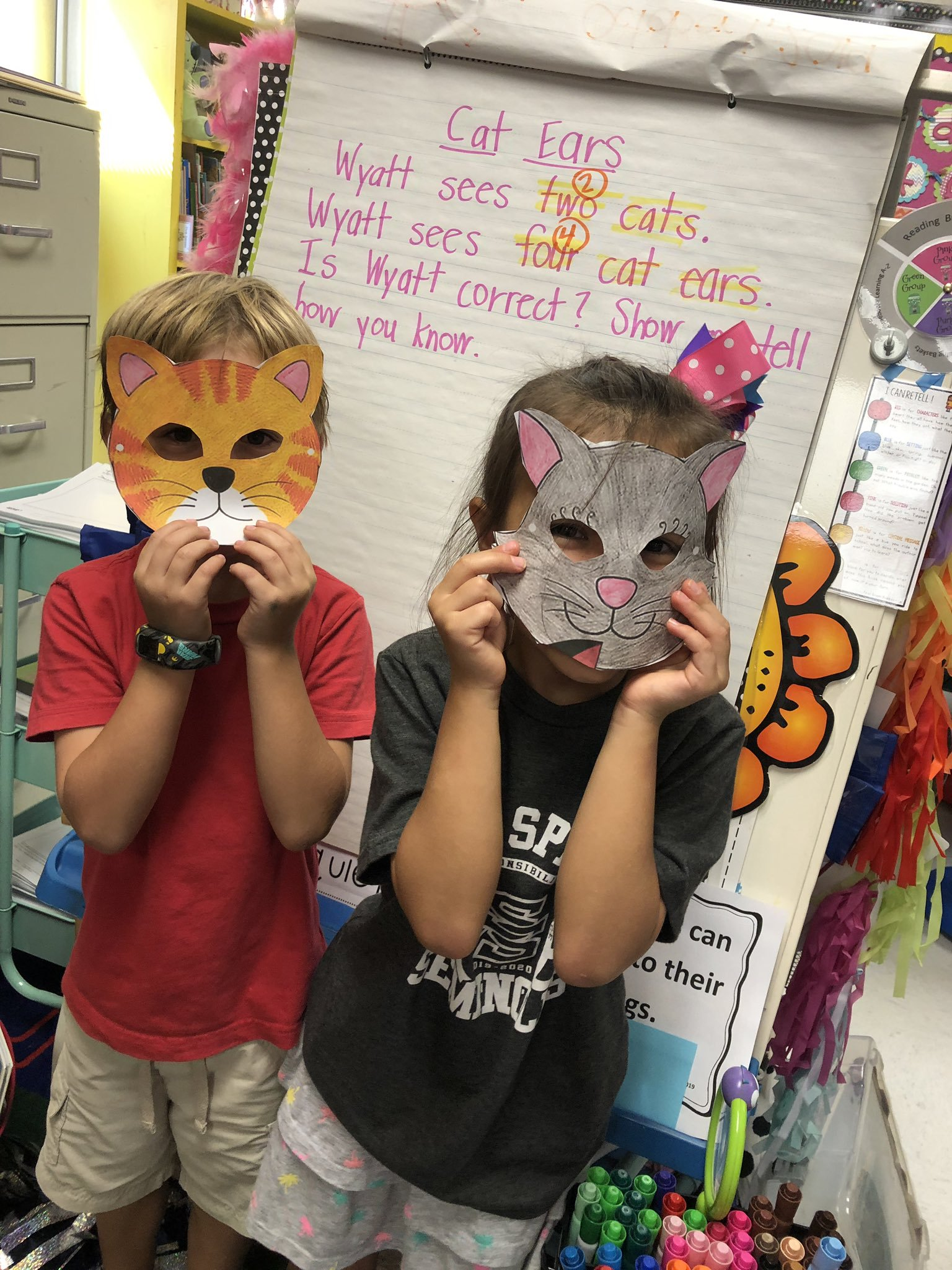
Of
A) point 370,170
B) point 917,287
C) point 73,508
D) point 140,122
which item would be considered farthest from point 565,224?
point 140,122

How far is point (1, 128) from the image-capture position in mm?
2010

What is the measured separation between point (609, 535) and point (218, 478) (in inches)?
12.6

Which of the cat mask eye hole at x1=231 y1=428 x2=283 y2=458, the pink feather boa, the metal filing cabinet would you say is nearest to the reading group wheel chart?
the cat mask eye hole at x1=231 y1=428 x2=283 y2=458

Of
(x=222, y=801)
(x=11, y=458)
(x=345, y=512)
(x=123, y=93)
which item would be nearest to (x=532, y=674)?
(x=222, y=801)

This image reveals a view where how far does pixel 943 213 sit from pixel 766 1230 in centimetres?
102

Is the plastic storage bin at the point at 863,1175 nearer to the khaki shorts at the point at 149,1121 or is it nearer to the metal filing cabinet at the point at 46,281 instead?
the khaki shorts at the point at 149,1121

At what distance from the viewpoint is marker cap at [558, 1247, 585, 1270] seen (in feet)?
2.92

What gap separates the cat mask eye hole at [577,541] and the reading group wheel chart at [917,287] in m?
0.47

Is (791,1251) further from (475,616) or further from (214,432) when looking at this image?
(214,432)

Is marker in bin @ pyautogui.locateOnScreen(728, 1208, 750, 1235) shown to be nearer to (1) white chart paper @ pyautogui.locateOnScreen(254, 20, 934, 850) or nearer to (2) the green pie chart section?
(1) white chart paper @ pyautogui.locateOnScreen(254, 20, 934, 850)

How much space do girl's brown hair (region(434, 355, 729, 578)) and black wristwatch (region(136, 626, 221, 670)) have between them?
0.81 feet

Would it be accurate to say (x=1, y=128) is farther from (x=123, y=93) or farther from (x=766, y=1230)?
(x=766, y=1230)

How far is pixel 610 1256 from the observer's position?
2.93 feet

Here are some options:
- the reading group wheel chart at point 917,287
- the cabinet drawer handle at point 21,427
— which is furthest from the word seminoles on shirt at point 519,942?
the cabinet drawer handle at point 21,427
